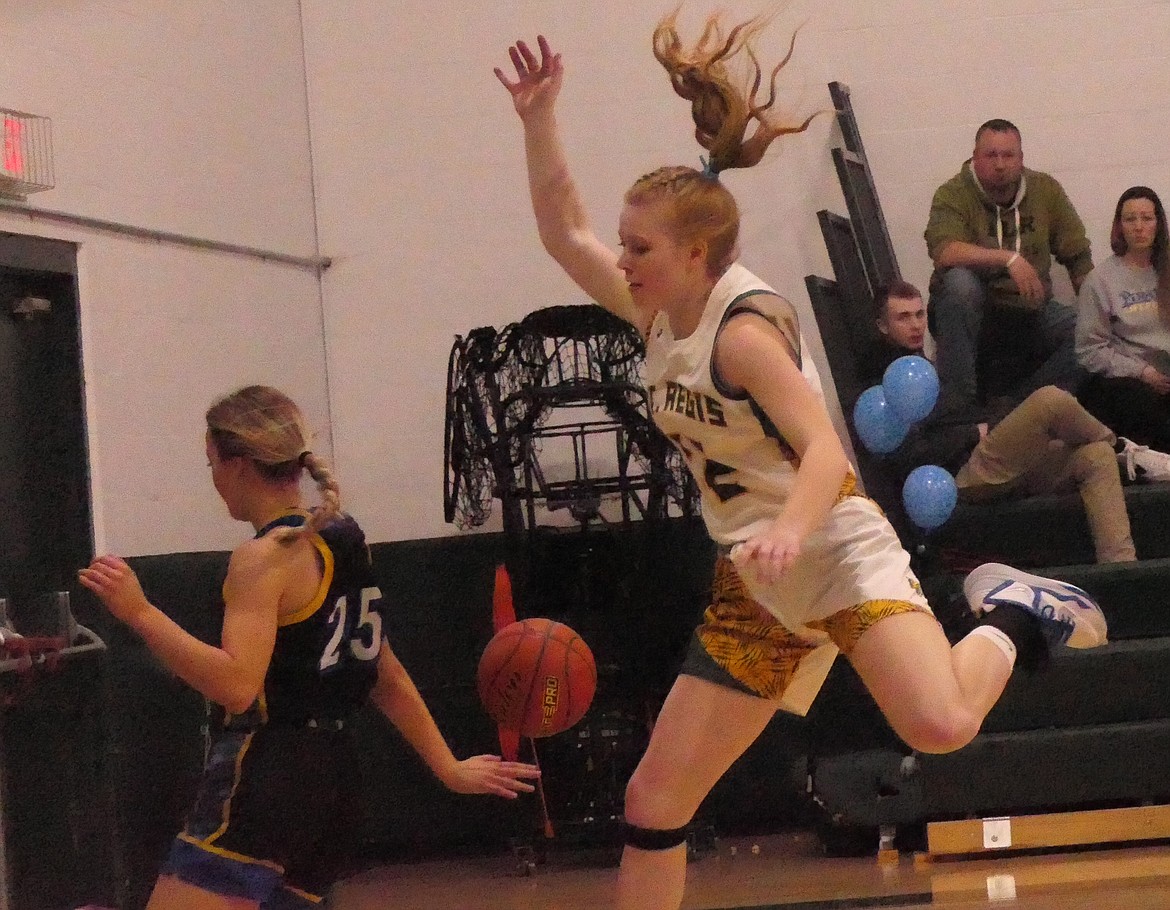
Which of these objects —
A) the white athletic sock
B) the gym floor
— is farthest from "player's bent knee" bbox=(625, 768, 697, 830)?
the gym floor

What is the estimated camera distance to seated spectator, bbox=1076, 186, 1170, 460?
259 inches

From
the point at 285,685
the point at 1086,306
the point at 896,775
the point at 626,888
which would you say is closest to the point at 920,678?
the point at 626,888

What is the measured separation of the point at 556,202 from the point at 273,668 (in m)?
1.11

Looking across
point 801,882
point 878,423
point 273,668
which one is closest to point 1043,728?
point 801,882

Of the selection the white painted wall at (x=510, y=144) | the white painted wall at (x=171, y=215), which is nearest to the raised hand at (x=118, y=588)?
the white painted wall at (x=171, y=215)

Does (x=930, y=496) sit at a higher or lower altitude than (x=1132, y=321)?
lower

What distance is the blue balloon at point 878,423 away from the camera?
5.98 meters

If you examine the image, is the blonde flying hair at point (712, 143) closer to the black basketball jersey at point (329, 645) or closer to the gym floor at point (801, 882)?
the black basketball jersey at point (329, 645)

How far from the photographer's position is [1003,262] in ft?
21.9

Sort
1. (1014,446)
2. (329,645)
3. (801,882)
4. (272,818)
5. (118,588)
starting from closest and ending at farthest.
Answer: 1. (118,588)
2. (272,818)
3. (329,645)
4. (801,882)
5. (1014,446)

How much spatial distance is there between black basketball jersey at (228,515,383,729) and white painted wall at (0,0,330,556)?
100 inches

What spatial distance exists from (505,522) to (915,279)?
2620mm

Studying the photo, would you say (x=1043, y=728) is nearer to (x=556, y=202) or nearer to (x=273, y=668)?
(x=556, y=202)

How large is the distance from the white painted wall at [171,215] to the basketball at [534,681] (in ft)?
5.34
